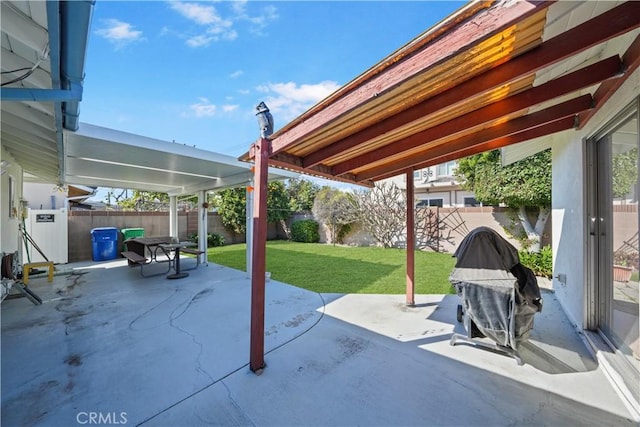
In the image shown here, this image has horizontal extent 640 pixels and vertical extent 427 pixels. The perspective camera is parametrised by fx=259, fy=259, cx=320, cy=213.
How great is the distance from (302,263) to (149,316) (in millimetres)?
4904

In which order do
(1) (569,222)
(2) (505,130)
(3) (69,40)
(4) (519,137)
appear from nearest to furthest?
(3) (69,40)
(2) (505,130)
(4) (519,137)
(1) (569,222)

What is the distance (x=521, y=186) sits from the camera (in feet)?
24.9

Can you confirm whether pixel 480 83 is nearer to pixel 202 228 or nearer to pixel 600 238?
pixel 600 238

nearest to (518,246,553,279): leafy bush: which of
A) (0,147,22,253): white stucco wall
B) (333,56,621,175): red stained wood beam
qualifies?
(333,56,621,175): red stained wood beam

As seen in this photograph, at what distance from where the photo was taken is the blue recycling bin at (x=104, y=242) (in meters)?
9.12

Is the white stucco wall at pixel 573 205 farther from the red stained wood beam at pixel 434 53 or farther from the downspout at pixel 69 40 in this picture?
the downspout at pixel 69 40

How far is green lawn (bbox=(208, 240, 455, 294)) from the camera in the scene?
223 inches

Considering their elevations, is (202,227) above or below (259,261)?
above

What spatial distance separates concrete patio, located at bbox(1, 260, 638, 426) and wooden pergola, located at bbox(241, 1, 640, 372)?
24.3 inches

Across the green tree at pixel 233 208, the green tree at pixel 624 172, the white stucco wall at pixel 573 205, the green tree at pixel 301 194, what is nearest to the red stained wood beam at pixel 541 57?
the white stucco wall at pixel 573 205

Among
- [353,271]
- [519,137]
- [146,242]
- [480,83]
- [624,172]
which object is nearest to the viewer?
[480,83]

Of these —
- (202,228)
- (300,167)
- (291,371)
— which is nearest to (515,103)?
(300,167)

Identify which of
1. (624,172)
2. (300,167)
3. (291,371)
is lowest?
(291,371)

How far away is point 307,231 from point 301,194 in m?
4.27
